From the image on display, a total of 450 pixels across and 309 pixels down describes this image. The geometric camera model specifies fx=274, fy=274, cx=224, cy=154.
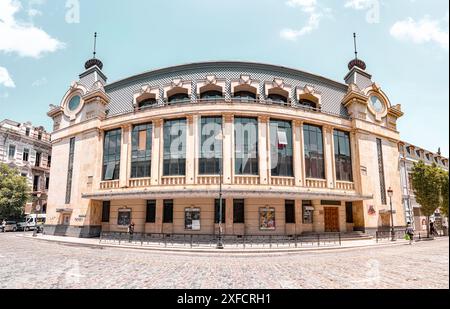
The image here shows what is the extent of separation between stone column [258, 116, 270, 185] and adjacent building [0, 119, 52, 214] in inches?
1379

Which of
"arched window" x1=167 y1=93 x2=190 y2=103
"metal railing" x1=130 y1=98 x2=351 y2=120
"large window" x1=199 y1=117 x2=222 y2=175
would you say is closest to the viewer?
"large window" x1=199 y1=117 x2=222 y2=175

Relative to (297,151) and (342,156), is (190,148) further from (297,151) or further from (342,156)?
(342,156)

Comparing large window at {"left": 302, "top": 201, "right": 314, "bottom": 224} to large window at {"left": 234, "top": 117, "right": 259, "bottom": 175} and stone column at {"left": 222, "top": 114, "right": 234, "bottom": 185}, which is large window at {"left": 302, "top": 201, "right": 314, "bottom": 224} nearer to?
large window at {"left": 234, "top": 117, "right": 259, "bottom": 175}

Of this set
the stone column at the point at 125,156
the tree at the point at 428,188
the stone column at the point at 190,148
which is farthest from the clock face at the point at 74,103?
the tree at the point at 428,188

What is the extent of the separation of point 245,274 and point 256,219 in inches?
598

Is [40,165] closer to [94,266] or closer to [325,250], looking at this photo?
[94,266]

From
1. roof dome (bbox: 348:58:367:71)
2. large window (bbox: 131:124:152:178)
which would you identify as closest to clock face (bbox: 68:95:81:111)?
large window (bbox: 131:124:152:178)

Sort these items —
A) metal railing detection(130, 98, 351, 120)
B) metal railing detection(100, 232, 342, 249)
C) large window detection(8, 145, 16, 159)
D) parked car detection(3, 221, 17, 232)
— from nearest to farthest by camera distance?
metal railing detection(100, 232, 342, 249) → metal railing detection(130, 98, 351, 120) → parked car detection(3, 221, 17, 232) → large window detection(8, 145, 16, 159)

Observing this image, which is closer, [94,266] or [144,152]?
[94,266]

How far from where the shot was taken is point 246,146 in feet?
87.5

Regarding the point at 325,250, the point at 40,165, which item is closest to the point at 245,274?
the point at 325,250

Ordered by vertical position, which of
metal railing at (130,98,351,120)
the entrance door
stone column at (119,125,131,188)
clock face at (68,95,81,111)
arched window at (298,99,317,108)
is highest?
clock face at (68,95,81,111)

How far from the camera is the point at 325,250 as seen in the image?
763 inches

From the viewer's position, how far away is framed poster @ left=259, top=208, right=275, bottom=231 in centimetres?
2553
